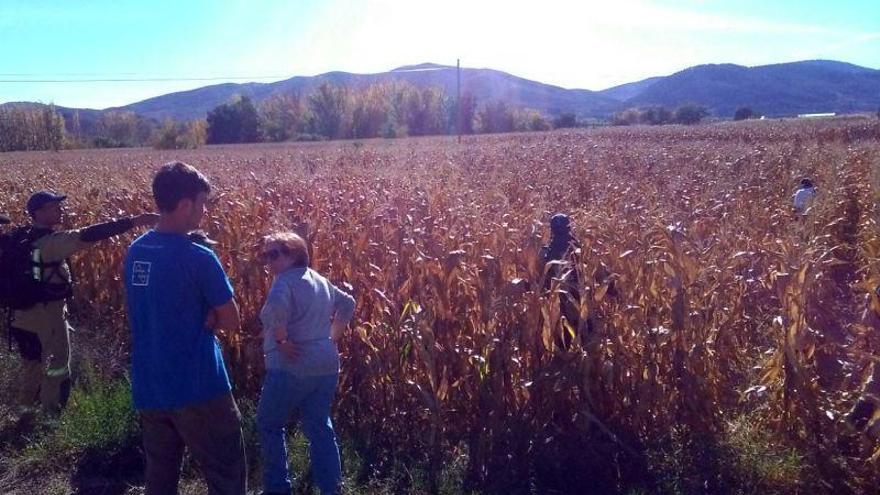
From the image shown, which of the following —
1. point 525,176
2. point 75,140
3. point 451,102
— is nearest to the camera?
point 525,176

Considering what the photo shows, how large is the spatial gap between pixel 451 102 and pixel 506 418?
76.4 meters

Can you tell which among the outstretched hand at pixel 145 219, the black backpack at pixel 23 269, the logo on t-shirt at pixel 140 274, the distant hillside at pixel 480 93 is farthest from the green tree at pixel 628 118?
the logo on t-shirt at pixel 140 274

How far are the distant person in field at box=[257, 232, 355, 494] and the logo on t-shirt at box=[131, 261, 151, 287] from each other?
732mm

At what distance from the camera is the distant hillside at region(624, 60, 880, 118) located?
448 ft

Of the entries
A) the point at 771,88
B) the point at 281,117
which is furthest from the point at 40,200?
the point at 771,88

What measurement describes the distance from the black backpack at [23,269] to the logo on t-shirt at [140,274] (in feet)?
7.75

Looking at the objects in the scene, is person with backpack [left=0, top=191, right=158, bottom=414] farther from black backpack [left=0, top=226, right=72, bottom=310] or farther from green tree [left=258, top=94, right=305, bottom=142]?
green tree [left=258, top=94, right=305, bottom=142]

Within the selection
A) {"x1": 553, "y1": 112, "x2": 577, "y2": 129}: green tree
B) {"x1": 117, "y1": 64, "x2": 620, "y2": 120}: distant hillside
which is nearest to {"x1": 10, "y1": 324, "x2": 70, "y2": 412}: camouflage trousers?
{"x1": 553, "y1": 112, "x2": 577, "y2": 129}: green tree

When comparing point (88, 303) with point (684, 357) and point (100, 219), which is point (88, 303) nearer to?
point (100, 219)

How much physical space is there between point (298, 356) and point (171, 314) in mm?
865

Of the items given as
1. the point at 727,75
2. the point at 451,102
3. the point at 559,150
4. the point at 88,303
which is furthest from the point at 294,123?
the point at 727,75

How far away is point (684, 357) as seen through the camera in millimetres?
4773

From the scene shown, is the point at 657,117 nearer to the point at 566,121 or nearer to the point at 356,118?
the point at 566,121

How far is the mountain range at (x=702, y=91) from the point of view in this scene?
134 m
